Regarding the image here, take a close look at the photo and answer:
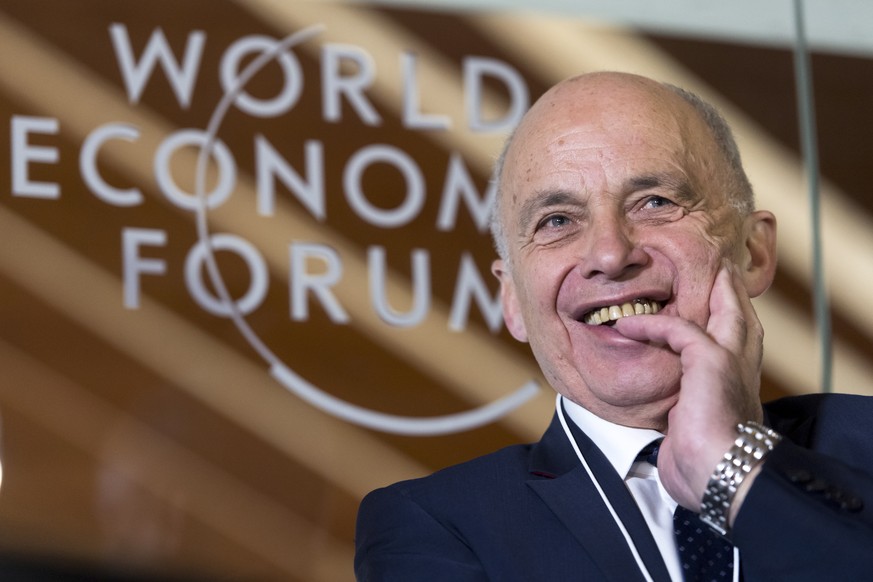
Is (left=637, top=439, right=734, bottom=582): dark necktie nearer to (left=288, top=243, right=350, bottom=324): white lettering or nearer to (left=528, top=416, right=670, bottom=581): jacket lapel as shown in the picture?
(left=528, top=416, right=670, bottom=581): jacket lapel

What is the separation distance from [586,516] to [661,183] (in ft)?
1.61

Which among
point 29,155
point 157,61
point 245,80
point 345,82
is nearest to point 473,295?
point 345,82

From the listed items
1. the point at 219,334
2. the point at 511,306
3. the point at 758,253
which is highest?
the point at 758,253

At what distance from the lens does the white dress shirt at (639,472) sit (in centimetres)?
175

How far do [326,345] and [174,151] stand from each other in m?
0.60

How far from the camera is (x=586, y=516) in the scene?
1756mm

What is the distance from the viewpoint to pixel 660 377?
1771 millimetres

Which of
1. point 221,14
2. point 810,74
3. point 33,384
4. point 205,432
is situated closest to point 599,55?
point 810,74

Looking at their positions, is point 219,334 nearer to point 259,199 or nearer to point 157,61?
point 259,199

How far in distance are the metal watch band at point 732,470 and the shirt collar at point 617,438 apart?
264 mm

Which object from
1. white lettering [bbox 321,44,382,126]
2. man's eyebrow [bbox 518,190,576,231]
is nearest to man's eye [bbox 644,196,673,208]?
man's eyebrow [bbox 518,190,576,231]

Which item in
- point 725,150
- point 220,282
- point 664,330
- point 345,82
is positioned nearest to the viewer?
point 664,330

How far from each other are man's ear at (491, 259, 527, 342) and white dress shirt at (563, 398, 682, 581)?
181 mm

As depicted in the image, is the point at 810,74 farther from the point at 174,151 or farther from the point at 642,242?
the point at 642,242
